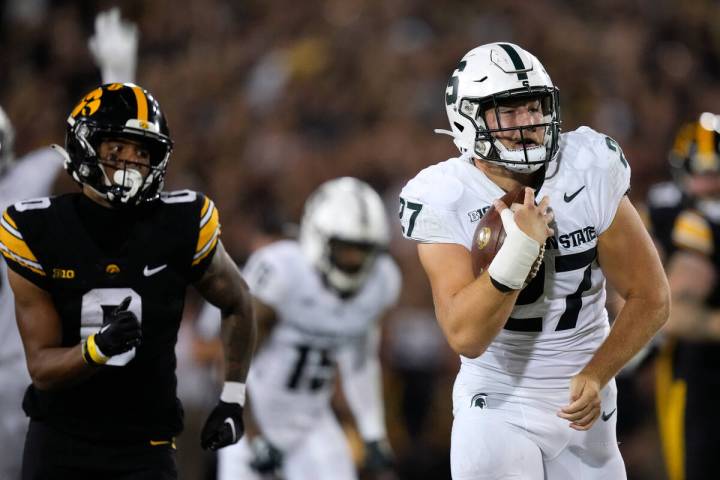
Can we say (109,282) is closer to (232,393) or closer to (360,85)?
(232,393)

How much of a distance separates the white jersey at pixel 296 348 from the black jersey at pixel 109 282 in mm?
1847

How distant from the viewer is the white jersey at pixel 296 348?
4988 millimetres

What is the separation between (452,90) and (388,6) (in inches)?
247

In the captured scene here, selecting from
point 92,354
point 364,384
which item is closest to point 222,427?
point 92,354

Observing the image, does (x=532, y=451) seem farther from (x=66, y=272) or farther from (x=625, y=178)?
(x=66, y=272)

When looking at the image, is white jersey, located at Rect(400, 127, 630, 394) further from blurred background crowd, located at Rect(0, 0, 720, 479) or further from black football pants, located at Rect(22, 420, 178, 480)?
blurred background crowd, located at Rect(0, 0, 720, 479)

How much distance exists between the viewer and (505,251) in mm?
2615

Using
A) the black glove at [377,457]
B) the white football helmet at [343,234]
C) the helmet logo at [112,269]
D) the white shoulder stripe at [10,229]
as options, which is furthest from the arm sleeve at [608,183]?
the black glove at [377,457]

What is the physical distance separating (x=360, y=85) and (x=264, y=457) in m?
4.39

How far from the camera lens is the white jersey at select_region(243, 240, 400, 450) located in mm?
4988

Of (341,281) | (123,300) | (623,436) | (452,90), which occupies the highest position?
(452,90)

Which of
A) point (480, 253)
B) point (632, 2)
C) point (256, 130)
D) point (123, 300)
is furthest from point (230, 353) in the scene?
point (632, 2)

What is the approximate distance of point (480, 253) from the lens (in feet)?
9.09

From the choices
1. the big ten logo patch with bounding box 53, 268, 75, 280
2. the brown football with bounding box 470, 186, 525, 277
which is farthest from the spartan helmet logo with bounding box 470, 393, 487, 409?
the big ten logo patch with bounding box 53, 268, 75, 280
